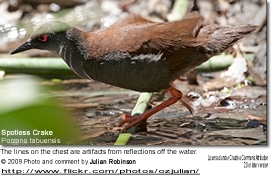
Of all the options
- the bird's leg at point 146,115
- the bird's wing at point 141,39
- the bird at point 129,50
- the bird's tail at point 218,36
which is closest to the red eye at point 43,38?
the bird at point 129,50

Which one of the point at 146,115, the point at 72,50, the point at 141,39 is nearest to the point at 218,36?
the point at 141,39

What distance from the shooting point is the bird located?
91.3 inches

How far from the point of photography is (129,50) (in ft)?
7.59

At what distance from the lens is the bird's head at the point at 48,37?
2.28m

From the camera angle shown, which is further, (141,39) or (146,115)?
(146,115)

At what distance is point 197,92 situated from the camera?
118 inches

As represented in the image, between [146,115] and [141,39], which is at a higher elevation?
[141,39]

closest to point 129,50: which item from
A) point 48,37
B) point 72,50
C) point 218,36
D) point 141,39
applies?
point 141,39

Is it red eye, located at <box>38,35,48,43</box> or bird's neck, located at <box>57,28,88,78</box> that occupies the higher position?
red eye, located at <box>38,35,48,43</box>

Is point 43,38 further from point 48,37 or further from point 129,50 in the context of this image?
point 129,50

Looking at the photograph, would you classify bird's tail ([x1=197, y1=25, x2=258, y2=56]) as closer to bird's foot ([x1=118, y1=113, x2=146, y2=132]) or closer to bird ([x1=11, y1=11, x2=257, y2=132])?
bird ([x1=11, y1=11, x2=257, y2=132])

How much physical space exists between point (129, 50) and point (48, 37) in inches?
15.3

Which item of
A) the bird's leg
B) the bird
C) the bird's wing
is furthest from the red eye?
the bird's leg

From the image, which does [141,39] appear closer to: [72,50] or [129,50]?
[129,50]
